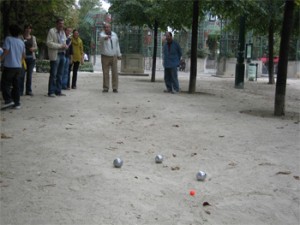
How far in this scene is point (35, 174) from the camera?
559 cm

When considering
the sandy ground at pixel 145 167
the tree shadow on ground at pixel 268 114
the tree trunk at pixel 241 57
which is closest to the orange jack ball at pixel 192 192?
the sandy ground at pixel 145 167

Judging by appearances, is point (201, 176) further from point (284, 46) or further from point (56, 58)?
point (56, 58)

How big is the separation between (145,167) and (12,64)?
16.7 feet

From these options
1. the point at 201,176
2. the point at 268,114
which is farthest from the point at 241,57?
the point at 201,176

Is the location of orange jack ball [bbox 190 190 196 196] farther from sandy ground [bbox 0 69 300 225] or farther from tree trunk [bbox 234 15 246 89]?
tree trunk [bbox 234 15 246 89]

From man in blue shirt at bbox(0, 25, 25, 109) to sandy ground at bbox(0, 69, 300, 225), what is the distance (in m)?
0.45

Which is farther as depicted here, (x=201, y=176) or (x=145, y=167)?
(x=145, y=167)

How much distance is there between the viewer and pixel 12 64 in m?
10.2

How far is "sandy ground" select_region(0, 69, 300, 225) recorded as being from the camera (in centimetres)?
462

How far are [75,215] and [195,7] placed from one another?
11584 mm

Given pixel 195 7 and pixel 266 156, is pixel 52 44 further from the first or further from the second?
pixel 266 156

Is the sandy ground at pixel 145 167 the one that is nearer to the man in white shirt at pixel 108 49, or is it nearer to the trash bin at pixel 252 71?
the man in white shirt at pixel 108 49

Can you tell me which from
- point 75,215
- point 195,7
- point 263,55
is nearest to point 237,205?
point 75,215

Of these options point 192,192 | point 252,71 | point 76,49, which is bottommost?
point 192,192
